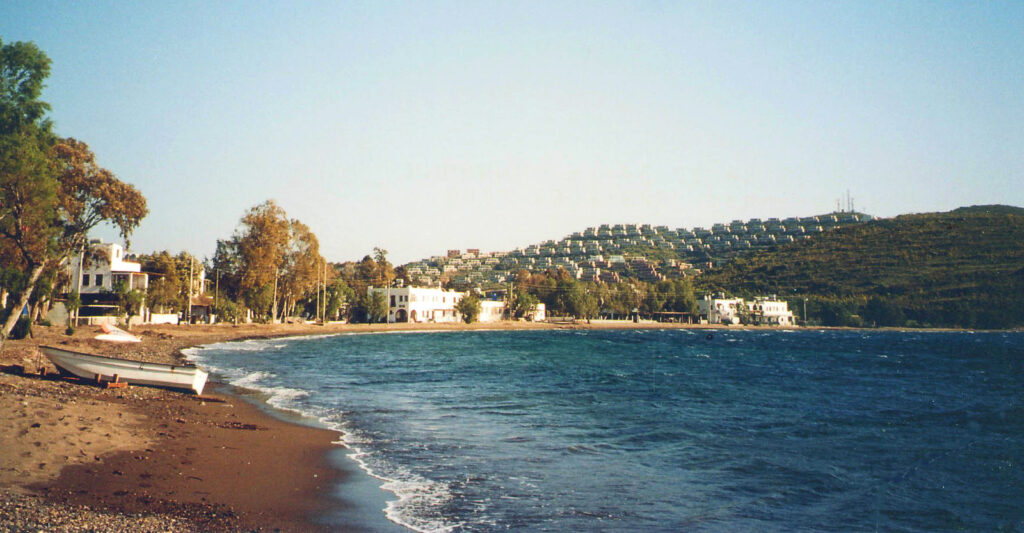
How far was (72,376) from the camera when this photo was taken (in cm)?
2300

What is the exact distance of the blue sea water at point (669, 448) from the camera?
38.5 ft

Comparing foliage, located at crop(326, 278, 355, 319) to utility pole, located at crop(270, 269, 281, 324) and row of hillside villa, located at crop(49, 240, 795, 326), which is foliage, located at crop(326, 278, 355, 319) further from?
utility pole, located at crop(270, 269, 281, 324)

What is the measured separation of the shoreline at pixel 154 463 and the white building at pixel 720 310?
174 m

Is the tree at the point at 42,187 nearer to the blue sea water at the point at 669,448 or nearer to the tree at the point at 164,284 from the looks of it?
the blue sea water at the point at 669,448

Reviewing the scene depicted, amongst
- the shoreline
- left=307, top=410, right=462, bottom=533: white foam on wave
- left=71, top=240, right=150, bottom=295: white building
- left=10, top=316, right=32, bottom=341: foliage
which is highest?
left=71, top=240, right=150, bottom=295: white building

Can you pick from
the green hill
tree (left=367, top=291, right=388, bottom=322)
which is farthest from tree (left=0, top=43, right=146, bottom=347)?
the green hill

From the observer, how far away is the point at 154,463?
12.8 m

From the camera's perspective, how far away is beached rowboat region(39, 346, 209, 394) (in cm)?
2277

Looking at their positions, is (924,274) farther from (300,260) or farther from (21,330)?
(21,330)

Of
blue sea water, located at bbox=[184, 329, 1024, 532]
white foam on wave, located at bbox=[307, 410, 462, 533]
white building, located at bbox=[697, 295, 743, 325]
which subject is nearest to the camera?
white foam on wave, located at bbox=[307, 410, 462, 533]

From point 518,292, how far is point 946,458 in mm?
140506

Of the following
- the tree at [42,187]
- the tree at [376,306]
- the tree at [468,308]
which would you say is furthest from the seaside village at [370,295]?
the tree at [42,187]

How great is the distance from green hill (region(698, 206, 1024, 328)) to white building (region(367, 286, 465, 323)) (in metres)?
103

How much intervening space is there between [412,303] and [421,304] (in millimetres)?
3443
